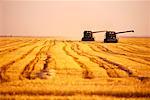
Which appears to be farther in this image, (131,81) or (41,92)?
(131,81)

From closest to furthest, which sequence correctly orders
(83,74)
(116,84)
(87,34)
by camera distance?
(116,84) < (83,74) < (87,34)

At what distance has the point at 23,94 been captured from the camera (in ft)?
3.75

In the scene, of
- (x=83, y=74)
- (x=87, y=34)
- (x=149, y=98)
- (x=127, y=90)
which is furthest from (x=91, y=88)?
(x=87, y=34)

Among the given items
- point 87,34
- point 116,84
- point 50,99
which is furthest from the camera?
point 87,34

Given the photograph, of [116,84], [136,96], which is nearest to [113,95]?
[136,96]

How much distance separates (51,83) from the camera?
4.40 ft

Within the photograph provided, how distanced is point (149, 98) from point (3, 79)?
23.1 inches

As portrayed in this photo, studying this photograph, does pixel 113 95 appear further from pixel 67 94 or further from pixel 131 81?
pixel 131 81

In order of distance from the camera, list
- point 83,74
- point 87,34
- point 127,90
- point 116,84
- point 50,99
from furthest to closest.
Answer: point 87,34 → point 83,74 → point 116,84 → point 127,90 → point 50,99

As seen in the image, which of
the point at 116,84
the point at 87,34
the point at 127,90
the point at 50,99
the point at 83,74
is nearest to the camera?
the point at 50,99

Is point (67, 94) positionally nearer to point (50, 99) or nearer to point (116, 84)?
point (50, 99)

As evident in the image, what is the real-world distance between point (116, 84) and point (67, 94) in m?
0.25

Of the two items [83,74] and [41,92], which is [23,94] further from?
[83,74]

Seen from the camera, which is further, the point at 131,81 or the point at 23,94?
the point at 131,81
